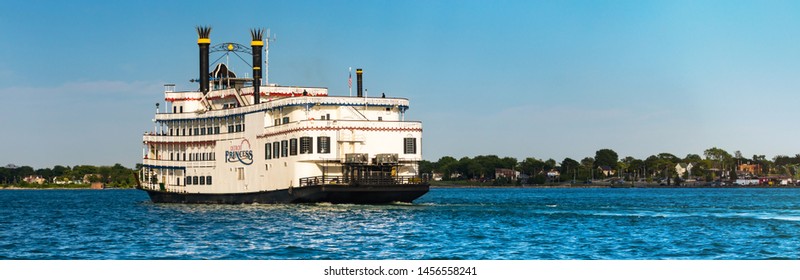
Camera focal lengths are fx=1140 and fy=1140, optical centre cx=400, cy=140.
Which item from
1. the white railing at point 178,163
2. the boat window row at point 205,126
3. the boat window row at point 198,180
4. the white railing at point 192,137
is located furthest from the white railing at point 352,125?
the boat window row at point 198,180

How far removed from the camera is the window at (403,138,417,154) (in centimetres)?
6956

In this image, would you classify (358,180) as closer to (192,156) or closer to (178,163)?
(192,156)

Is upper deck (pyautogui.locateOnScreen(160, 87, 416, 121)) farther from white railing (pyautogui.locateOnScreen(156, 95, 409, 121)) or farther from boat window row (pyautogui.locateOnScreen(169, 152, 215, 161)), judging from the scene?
boat window row (pyautogui.locateOnScreen(169, 152, 215, 161))

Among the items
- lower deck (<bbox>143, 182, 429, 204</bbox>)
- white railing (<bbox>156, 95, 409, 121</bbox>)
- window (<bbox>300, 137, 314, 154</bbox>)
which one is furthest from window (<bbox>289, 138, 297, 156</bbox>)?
white railing (<bbox>156, 95, 409, 121</bbox>)

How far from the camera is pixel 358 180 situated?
66125 millimetres

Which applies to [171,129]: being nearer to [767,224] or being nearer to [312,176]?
[312,176]

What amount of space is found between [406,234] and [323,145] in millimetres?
23329

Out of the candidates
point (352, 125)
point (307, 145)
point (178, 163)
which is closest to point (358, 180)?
point (352, 125)

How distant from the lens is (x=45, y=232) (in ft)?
171

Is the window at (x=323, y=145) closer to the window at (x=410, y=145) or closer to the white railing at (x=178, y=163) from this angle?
the window at (x=410, y=145)

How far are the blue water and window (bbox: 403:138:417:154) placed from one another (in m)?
4.59

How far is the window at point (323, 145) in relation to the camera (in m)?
68.1

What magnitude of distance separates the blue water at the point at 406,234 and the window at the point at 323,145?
380cm
